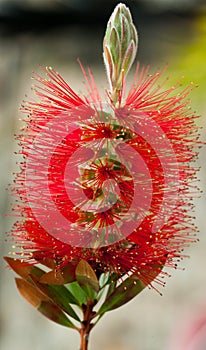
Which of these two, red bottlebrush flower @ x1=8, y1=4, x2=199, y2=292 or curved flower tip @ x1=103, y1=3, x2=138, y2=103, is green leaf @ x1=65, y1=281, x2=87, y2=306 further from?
curved flower tip @ x1=103, y1=3, x2=138, y2=103

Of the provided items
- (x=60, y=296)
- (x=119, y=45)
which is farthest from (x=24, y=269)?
(x=119, y=45)

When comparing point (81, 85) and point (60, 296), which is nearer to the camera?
point (60, 296)

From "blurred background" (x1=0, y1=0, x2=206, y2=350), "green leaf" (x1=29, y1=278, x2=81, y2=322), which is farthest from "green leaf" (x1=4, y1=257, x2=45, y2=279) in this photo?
"blurred background" (x1=0, y1=0, x2=206, y2=350)

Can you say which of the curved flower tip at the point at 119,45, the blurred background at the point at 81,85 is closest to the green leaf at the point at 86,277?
the curved flower tip at the point at 119,45

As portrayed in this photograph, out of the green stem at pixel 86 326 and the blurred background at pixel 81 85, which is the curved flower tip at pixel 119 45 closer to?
the green stem at pixel 86 326

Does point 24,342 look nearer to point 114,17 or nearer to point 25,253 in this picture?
point 25,253

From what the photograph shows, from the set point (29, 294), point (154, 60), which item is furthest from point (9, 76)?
point (29, 294)

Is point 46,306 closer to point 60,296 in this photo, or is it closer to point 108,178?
point 60,296
